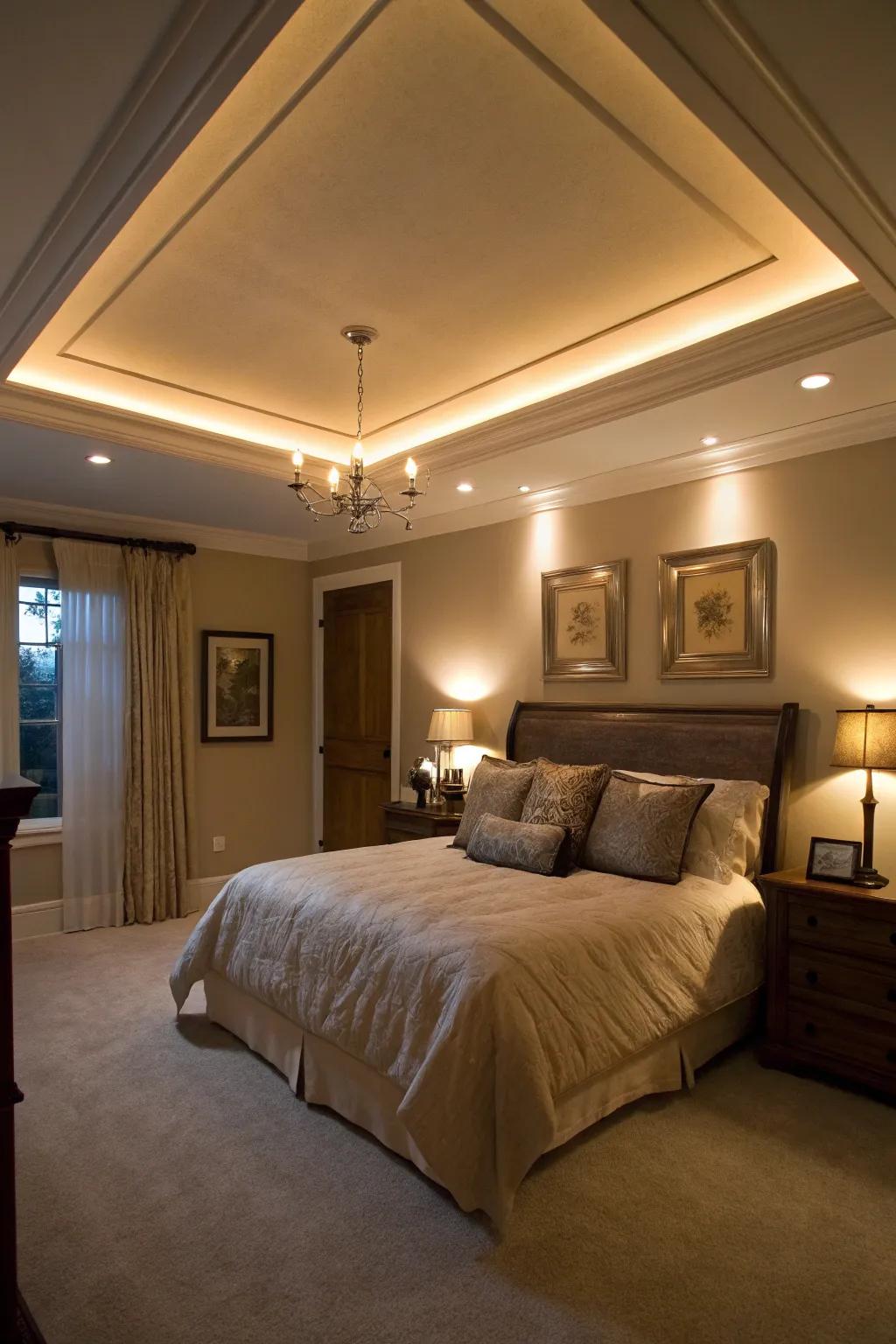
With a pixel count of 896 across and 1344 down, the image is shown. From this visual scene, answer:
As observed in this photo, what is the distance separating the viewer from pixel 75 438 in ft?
11.9

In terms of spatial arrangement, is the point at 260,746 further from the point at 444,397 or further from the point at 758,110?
the point at 758,110

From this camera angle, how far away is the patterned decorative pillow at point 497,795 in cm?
388

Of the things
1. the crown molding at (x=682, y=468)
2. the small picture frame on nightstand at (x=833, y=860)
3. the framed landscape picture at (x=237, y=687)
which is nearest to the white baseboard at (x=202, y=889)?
the framed landscape picture at (x=237, y=687)

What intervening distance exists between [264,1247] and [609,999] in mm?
1191

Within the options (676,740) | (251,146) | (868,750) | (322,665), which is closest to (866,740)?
(868,750)

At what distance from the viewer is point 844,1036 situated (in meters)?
2.92

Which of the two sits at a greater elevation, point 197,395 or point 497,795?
point 197,395

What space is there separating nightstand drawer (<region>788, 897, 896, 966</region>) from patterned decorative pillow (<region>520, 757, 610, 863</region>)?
90cm

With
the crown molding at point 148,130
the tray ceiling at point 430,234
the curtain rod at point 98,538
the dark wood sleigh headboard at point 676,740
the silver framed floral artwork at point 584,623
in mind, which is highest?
the tray ceiling at point 430,234

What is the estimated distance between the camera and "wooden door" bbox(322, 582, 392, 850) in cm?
573

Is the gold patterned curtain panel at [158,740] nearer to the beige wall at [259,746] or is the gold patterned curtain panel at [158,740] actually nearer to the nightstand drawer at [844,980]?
the beige wall at [259,746]

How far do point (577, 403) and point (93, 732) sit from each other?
11.9 feet

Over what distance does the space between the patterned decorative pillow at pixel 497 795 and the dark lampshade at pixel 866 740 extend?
1411mm

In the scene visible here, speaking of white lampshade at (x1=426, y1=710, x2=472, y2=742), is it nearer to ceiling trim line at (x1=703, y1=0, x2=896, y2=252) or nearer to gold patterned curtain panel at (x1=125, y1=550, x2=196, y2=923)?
gold patterned curtain panel at (x1=125, y1=550, x2=196, y2=923)
